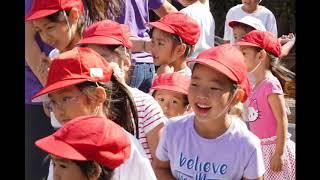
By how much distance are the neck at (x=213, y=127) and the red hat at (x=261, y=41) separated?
1.14 meters

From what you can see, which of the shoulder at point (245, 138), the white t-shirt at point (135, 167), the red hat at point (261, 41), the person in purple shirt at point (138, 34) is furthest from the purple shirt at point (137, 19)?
the white t-shirt at point (135, 167)

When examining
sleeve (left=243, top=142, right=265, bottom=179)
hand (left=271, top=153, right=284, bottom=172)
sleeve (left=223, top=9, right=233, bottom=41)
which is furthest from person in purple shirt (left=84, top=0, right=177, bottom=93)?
sleeve (left=223, top=9, right=233, bottom=41)

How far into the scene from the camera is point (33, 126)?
3.17 meters

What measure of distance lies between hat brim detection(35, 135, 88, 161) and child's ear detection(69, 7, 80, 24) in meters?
0.96

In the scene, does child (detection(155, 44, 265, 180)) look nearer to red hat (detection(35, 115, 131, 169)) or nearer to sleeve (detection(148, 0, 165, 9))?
red hat (detection(35, 115, 131, 169))

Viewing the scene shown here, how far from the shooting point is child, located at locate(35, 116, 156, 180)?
81.4 inches

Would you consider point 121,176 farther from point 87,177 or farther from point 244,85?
point 244,85

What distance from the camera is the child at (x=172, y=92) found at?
313 cm

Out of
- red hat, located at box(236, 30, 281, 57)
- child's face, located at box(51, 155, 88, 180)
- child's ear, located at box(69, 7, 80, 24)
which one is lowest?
child's face, located at box(51, 155, 88, 180)

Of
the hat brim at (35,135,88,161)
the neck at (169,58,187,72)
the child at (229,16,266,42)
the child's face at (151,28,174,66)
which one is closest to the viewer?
the hat brim at (35,135,88,161)
